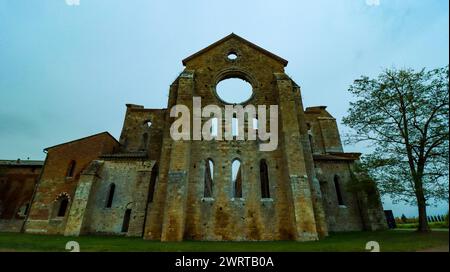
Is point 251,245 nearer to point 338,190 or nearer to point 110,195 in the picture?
point 338,190

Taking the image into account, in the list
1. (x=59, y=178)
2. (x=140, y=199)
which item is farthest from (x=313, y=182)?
(x=59, y=178)

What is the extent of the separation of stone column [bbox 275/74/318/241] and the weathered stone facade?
0.05 metres

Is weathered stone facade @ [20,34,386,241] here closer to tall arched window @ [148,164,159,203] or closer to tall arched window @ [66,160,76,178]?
tall arched window @ [148,164,159,203]

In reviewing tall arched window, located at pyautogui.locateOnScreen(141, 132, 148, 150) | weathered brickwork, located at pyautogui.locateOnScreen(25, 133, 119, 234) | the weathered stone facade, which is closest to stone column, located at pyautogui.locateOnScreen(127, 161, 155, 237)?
the weathered stone facade

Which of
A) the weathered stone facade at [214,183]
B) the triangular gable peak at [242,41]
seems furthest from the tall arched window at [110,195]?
the triangular gable peak at [242,41]

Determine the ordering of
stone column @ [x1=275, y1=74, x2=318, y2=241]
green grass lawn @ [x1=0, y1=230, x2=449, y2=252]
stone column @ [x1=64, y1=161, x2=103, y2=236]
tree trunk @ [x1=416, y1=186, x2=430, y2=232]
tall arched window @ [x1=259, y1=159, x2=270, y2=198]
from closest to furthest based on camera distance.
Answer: green grass lawn @ [x1=0, y1=230, x2=449, y2=252] < tree trunk @ [x1=416, y1=186, x2=430, y2=232] < stone column @ [x1=275, y1=74, x2=318, y2=241] < stone column @ [x1=64, y1=161, x2=103, y2=236] < tall arched window @ [x1=259, y1=159, x2=270, y2=198]

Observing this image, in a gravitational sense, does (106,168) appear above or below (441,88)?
below

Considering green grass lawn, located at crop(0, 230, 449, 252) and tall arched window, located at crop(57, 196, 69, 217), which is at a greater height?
tall arched window, located at crop(57, 196, 69, 217)

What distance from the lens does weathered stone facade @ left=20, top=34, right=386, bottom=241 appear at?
1280 centimetres

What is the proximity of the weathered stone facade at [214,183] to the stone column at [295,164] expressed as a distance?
51 millimetres
